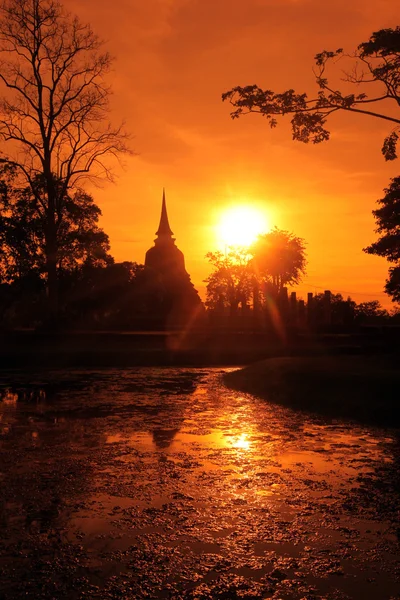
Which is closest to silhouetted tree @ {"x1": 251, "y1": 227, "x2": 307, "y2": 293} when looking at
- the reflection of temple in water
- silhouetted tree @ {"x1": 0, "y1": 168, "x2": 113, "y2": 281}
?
the reflection of temple in water

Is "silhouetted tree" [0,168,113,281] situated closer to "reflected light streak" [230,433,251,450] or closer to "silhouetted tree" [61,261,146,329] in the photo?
"silhouetted tree" [61,261,146,329]

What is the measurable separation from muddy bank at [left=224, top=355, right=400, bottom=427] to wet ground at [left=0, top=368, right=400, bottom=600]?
1.04 metres

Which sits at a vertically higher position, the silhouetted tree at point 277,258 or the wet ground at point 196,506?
the silhouetted tree at point 277,258

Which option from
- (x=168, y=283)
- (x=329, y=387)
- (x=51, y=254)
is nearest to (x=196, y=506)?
(x=329, y=387)

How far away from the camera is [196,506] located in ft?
20.5

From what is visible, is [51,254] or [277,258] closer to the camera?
[51,254]

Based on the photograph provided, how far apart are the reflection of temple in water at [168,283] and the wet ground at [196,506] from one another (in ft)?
91.7

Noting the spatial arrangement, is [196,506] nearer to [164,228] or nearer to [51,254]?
[51,254]

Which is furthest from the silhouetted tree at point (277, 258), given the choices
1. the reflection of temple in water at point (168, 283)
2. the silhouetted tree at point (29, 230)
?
the silhouetted tree at point (29, 230)

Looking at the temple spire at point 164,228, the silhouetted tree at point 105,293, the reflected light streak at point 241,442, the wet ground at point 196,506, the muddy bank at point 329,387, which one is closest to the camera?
the wet ground at point 196,506

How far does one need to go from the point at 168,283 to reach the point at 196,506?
59.6 m

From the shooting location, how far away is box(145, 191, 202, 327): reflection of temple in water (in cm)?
4922

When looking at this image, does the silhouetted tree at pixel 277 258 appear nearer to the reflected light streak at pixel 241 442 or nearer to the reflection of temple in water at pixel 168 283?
the reflection of temple in water at pixel 168 283

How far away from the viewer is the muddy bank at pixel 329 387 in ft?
39.0
